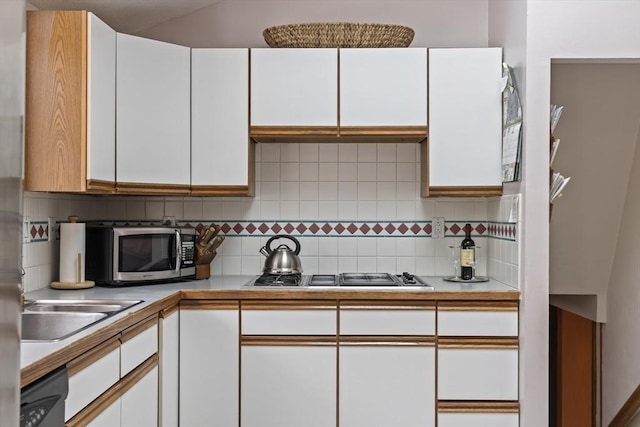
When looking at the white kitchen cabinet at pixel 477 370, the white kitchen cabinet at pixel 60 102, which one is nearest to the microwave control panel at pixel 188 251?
the white kitchen cabinet at pixel 60 102

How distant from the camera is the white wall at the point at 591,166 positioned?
3.31 meters

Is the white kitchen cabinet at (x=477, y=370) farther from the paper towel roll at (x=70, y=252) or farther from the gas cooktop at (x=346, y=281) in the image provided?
the paper towel roll at (x=70, y=252)

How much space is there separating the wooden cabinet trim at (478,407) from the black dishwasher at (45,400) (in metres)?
1.94

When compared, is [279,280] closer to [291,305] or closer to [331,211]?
[291,305]

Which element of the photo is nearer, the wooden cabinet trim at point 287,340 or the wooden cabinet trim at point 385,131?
the wooden cabinet trim at point 287,340

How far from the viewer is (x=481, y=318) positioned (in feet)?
10.4

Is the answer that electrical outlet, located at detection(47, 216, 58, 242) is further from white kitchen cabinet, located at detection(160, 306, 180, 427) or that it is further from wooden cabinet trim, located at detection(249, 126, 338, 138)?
wooden cabinet trim, located at detection(249, 126, 338, 138)

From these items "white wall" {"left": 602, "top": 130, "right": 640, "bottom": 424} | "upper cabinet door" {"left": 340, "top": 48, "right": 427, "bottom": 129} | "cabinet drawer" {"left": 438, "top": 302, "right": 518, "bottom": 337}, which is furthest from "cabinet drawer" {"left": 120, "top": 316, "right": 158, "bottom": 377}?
"white wall" {"left": 602, "top": 130, "right": 640, "bottom": 424}

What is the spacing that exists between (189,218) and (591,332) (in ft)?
8.03

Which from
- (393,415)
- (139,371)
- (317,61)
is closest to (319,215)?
(317,61)

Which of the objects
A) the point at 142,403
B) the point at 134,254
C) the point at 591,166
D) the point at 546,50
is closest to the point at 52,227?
the point at 134,254

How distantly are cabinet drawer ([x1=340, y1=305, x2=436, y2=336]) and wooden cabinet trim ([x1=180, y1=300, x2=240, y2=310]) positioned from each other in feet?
1.72

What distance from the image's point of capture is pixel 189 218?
Answer: 384cm

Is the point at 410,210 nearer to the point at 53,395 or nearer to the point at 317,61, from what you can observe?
the point at 317,61
